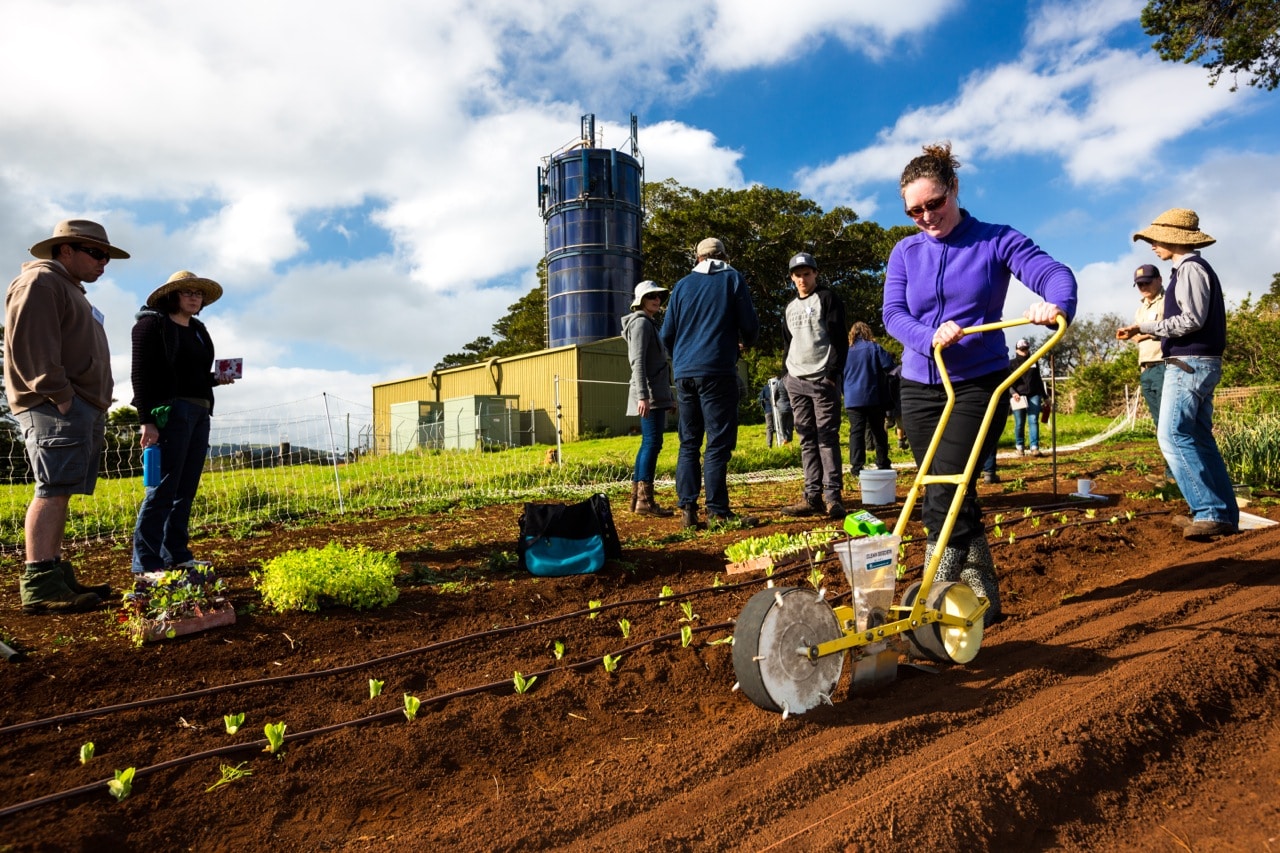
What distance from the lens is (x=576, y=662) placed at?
3.10 metres

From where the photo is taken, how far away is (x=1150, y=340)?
18.0 ft

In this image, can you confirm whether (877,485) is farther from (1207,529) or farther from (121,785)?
(121,785)

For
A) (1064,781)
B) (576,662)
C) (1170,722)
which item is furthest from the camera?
(576,662)

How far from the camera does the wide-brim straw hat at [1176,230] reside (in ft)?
15.5

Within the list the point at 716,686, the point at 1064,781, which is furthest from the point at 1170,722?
the point at 716,686

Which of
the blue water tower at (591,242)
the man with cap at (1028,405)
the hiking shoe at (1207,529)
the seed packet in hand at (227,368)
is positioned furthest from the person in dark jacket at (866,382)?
the blue water tower at (591,242)

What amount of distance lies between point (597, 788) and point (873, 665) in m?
1.10

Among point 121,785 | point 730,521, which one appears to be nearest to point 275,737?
point 121,785

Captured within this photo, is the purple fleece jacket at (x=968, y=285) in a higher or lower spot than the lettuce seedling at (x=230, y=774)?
higher

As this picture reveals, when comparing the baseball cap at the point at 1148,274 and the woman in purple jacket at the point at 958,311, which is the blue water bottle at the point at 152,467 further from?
the baseball cap at the point at 1148,274

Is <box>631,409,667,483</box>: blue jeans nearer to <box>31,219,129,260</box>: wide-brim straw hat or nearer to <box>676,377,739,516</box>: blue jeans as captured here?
<box>676,377,739,516</box>: blue jeans

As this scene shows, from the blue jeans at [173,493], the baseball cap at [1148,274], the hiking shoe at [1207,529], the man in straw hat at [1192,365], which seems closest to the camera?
the blue jeans at [173,493]

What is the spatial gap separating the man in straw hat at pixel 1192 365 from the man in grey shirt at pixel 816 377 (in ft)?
6.86

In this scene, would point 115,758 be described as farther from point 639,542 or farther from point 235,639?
point 639,542
